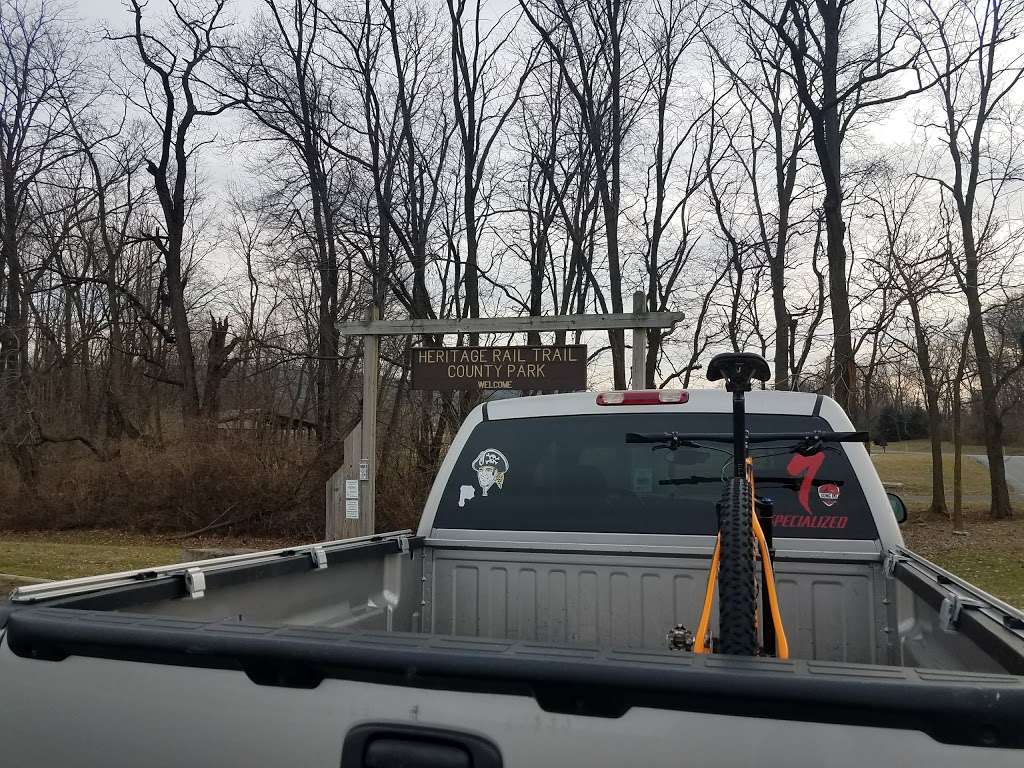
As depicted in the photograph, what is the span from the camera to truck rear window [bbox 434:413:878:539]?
11.1ft

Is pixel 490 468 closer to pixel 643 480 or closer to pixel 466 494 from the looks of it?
pixel 466 494

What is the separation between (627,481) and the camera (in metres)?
3.69

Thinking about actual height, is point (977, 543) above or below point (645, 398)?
below

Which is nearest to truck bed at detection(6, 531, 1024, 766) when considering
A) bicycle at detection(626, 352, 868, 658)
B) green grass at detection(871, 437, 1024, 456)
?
bicycle at detection(626, 352, 868, 658)

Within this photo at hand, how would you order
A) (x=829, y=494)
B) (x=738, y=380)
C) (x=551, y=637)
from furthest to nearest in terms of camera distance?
1. (x=551, y=637)
2. (x=829, y=494)
3. (x=738, y=380)

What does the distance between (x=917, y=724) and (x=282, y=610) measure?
225cm

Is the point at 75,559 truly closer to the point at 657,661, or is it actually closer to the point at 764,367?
the point at 764,367

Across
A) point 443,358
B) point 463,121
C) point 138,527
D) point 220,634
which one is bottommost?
point 138,527

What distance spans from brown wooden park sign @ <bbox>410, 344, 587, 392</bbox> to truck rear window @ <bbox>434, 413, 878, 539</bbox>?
20.2 feet

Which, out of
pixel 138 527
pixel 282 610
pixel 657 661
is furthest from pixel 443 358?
pixel 138 527

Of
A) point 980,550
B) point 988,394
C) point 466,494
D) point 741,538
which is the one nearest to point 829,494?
point 741,538

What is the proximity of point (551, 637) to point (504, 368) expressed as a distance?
6.85 meters

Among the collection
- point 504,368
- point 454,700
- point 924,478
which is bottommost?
point 924,478

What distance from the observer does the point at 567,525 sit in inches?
143
